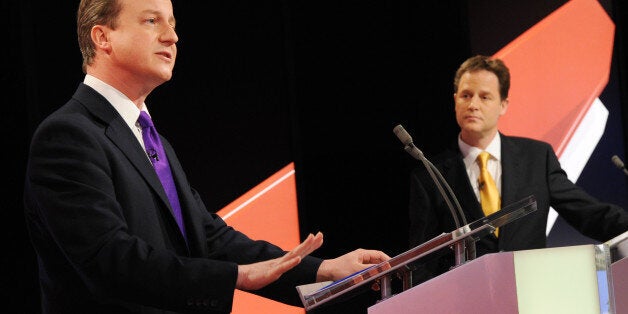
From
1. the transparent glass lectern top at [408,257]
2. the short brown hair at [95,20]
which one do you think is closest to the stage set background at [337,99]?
the short brown hair at [95,20]

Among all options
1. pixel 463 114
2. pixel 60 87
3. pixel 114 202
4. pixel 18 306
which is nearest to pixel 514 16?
pixel 463 114

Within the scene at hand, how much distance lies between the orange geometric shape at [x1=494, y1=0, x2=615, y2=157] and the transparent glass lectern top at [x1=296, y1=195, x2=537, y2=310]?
3.14m

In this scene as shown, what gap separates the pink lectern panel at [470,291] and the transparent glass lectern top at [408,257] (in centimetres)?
7

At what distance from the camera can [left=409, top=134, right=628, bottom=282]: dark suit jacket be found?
4223 mm

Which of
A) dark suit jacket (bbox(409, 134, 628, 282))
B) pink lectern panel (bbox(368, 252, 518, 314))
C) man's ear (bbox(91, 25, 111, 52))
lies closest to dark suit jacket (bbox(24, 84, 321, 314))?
man's ear (bbox(91, 25, 111, 52))

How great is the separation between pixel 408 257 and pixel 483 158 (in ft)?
8.18

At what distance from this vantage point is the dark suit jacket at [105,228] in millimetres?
2082

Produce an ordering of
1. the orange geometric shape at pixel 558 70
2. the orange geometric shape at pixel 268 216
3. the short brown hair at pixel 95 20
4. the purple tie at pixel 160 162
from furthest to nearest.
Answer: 1. the orange geometric shape at pixel 558 70
2. the orange geometric shape at pixel 268 216
3. the short brown hair at pixel 95 20
4. the purple tie at pixel 160 162

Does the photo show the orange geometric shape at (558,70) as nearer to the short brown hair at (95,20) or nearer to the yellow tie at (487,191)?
the yellow tie at (487,191)

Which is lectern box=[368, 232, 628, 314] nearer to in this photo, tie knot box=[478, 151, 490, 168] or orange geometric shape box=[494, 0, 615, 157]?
tie knot box=[478, 151, 490, 168]

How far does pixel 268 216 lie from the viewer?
185 inches

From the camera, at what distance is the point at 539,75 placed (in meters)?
5.11

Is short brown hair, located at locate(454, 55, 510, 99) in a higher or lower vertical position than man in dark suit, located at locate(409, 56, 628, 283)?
higher

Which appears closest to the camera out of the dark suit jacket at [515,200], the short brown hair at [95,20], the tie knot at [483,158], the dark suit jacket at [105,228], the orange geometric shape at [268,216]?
the dark suit jacket at [105,228]
